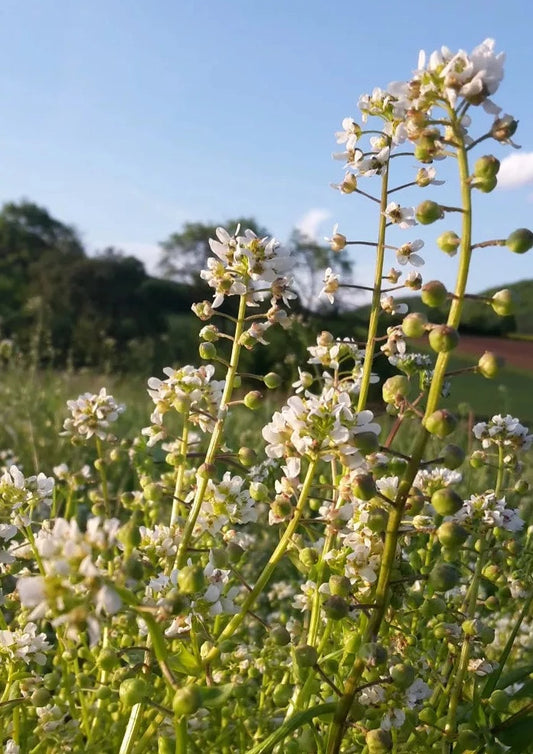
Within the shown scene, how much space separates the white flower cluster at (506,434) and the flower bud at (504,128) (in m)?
0.73

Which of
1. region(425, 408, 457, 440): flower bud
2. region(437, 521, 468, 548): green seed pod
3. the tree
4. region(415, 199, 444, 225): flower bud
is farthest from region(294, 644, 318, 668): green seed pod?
the tree

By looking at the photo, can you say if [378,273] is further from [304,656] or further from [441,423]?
[304,656]

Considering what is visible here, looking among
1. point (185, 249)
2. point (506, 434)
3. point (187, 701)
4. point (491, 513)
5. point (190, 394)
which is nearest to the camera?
point (187, 701)

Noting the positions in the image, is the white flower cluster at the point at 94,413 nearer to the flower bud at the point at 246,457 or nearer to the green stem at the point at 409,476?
the flower bud at the point at 246,457

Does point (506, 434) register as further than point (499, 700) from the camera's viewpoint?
Yes

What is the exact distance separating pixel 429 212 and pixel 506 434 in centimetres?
78

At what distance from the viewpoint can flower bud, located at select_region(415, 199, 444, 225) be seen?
0.93 metres

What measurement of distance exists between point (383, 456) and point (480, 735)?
0.52 meters

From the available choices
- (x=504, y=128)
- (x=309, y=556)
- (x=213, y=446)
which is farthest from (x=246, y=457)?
(x=504, y=128)

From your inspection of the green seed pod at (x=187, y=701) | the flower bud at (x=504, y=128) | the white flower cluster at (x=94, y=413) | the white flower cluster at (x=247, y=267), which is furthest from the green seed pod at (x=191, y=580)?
the white flower cluster at (x=94, y=413)

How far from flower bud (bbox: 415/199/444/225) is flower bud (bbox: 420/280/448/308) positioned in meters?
0.08

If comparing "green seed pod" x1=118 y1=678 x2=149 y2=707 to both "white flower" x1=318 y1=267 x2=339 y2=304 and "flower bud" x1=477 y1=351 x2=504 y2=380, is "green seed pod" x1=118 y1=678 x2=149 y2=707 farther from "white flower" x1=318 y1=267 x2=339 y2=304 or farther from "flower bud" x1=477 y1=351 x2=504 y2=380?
"white flower" x1=318 y1=267 x2=339 y2=304

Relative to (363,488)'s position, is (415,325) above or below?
above

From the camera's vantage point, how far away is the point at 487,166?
0.91m
